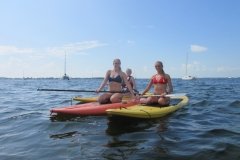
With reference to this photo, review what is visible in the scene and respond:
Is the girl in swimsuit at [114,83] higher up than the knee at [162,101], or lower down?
higher up

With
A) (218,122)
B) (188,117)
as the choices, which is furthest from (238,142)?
(188,117)

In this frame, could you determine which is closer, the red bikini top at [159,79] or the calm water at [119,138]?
the calm water at [119,138]

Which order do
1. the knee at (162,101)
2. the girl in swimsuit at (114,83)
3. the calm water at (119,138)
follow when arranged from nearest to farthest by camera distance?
the calm water at (119,138)
the girl in swimsuit at (114,83)
the knee at (162,101)

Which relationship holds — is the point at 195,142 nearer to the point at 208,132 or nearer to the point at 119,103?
the point at 208,132

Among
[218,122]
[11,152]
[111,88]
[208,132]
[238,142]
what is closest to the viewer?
[11,152]

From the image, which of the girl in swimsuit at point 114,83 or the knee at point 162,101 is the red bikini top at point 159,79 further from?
the girl in swimsuit at point 114,83

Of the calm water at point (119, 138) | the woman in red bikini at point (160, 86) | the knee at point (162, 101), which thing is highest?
the woman in red bikini at point (160, 86)

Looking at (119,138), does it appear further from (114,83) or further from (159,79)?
(159,79)

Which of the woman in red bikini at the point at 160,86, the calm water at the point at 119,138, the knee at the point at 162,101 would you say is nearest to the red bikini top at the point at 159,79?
the woman in red bikini at the point at 160,86

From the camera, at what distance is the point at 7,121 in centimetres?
991

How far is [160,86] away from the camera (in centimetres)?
1054

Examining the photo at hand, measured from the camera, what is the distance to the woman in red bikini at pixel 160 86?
10.3m

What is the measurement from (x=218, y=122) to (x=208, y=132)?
5.71ft

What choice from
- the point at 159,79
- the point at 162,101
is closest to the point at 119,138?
the point at 162,101
